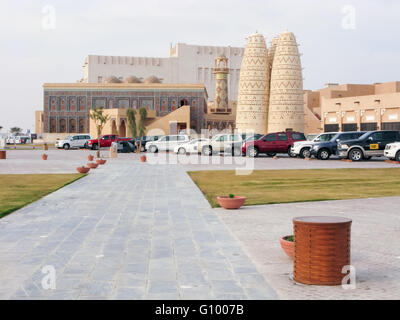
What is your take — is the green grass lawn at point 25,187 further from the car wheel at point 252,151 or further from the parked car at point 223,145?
the parked car at point 223,145

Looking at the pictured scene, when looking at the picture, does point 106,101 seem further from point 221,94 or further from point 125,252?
point 125,252

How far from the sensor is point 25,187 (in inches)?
671

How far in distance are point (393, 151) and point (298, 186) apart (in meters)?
15.0

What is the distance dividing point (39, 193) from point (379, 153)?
2291 cm

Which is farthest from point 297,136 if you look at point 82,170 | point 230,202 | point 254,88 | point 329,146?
point 254,88

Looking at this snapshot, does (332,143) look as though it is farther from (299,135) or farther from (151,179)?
(151,179)

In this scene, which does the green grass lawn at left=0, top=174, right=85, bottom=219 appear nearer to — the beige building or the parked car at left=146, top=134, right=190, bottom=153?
the parked car at left=146, top=134, right=190, bottom=153

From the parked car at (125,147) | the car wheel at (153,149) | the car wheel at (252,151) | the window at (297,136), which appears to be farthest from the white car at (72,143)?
the window at (297,136)

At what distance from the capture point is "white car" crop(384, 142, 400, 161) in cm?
3025

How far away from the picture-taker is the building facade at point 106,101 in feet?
315

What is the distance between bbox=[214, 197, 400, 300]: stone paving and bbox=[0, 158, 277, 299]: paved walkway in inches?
10.8

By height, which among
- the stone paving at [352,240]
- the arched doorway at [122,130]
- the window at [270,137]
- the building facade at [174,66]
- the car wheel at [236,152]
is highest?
the building facade at [174,66]

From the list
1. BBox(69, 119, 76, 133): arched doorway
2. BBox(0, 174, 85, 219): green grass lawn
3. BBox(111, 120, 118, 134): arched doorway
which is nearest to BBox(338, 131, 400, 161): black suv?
BBox(0, 174, 85, 219): green grass lawn

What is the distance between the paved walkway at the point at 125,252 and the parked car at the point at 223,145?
28382 millimetres
